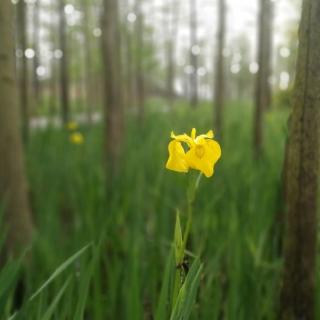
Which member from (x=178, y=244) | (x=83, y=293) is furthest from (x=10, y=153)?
(x=178, y=244)

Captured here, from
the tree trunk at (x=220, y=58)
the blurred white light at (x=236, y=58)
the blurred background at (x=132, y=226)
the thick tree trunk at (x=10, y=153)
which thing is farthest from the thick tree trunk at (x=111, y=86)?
the blurred white light at (x=236, y=58)

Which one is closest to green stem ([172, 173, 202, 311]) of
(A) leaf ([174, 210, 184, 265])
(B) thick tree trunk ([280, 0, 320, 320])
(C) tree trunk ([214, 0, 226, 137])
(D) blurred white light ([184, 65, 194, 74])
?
(A) leaf ([174, 210, 184, 265])

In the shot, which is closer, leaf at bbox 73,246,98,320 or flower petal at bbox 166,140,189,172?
flower petal at bbox 166,140,189,172

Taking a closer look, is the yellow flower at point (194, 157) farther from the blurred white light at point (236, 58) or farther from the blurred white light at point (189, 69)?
the blurred white light at point (236, 58)

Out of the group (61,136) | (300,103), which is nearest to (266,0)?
(61,136)

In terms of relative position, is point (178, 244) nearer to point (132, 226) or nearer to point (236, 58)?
point (132, 226)

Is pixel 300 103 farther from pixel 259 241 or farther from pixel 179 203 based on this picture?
pixel 179 203

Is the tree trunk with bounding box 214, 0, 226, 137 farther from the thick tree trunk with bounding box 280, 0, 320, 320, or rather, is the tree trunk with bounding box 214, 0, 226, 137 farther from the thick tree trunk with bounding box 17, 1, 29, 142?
the thick tree trunk with bounding box 280, 0, 320, 320
